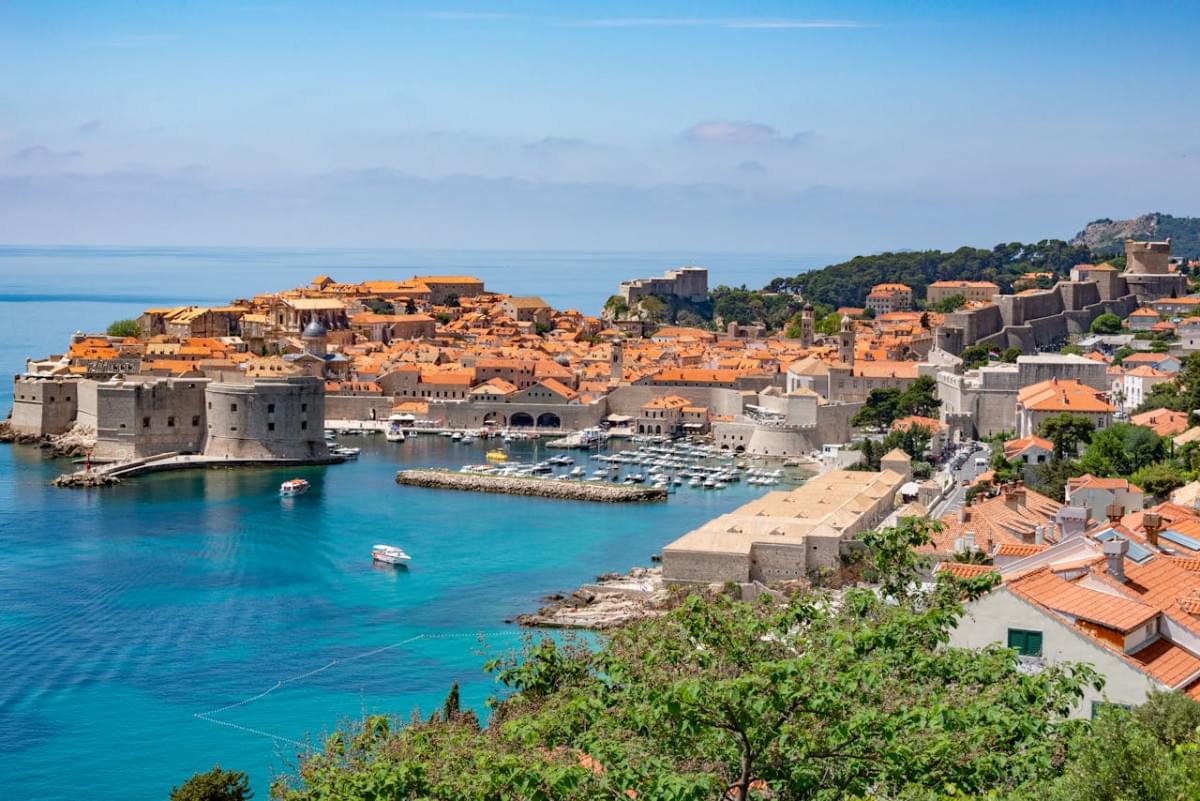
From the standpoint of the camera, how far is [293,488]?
2512 cm

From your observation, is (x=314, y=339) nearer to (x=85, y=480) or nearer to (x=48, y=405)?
(x=48, y=405)

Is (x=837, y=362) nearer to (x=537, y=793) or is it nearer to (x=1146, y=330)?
(x=1146, y=330)

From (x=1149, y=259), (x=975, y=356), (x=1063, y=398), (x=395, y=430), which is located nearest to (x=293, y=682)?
(x=1063, y=398)

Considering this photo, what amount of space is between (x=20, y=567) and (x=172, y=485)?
7886 millimetres

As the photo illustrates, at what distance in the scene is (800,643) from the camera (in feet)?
18.3

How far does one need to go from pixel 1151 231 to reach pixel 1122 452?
2752 inches

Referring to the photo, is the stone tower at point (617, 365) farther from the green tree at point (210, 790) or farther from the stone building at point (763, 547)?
the green tree at point (210, 790)

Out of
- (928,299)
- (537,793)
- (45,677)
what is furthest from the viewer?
(928,299)

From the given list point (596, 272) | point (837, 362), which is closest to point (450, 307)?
point (837, 362)

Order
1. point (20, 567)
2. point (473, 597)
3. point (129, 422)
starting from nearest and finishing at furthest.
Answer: point (473, 597), point (20, 567), point (129, 422)

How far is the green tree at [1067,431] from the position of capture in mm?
21703

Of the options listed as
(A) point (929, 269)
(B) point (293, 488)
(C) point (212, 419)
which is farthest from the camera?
(A) point (929, 269)

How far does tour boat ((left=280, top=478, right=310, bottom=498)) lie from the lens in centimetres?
2500

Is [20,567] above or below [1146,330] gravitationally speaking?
below
